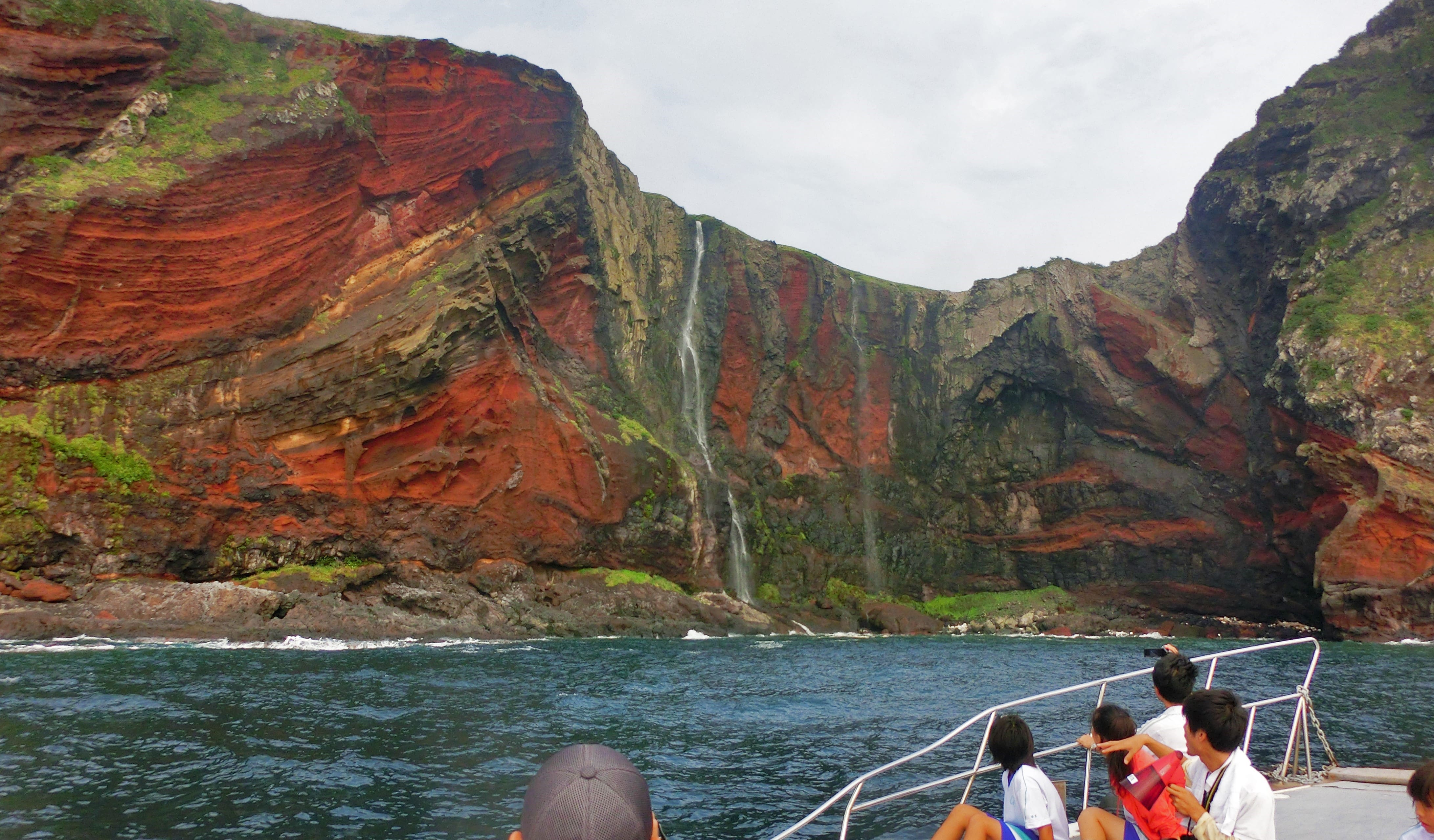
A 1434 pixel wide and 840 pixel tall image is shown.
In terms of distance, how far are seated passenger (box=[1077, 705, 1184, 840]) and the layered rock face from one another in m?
34.3

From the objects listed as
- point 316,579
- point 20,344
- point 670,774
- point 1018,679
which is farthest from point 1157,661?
point 20,344

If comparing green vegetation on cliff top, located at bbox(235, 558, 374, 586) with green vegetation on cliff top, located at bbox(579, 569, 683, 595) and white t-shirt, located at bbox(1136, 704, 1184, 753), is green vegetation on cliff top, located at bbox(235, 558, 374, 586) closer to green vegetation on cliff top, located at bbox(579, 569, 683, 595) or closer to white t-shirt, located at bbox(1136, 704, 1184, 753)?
green vegetation on cliff top, located at bbox(579, 569, 683, 595)

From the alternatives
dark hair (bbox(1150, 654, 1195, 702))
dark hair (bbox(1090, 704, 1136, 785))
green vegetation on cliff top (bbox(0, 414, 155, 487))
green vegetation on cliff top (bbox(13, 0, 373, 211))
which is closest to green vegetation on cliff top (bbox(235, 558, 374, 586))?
green vegetation on cliff top (bbox(0, 414, 155, 487))

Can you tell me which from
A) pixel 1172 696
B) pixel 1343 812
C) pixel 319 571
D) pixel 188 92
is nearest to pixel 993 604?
pixel 319 571

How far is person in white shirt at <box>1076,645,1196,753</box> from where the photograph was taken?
19.2ft

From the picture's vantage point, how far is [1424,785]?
3711 millimetres

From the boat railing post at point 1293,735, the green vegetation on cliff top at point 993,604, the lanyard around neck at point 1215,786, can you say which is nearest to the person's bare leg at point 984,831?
the lanyard around neck at point 1215,786

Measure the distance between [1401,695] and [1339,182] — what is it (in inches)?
1469

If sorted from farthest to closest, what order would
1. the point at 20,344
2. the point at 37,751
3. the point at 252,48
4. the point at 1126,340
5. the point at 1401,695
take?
the point at 1126,340
the point at 252,48
the point at 20,344
the point at 1401,695
the point at 37,751

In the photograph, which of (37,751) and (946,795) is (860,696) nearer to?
(946,795)

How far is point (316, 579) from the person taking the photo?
107 feet

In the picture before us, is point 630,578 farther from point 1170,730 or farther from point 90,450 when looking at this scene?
point 1170,730

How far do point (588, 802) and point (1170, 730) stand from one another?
4927 millimetres

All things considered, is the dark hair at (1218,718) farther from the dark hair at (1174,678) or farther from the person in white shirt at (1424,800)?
the dark hair at (1174,678)
